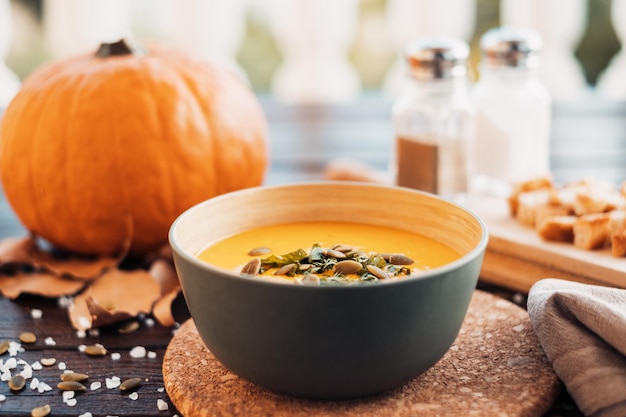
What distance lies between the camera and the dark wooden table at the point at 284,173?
103cm

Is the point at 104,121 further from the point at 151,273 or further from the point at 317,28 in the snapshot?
the point at 317,28

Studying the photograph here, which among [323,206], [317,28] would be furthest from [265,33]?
[323,206]

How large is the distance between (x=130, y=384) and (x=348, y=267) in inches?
12.7

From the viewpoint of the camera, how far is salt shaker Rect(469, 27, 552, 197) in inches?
67.0

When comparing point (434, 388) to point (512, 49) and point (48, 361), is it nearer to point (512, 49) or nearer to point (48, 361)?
point (48, 361)

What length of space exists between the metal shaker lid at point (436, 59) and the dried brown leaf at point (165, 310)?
2.23 feet

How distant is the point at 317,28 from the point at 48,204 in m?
1.42

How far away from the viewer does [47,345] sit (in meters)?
1.19

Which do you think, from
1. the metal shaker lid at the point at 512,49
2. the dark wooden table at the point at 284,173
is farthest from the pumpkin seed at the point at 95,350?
the metal shaker lid at the point at 512,49

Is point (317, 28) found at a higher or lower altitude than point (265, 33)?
higher

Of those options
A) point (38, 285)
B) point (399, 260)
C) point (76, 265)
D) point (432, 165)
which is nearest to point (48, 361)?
point (38, 285)

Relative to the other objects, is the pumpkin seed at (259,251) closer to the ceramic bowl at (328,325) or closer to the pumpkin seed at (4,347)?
the ceramic bowl at (328,325)

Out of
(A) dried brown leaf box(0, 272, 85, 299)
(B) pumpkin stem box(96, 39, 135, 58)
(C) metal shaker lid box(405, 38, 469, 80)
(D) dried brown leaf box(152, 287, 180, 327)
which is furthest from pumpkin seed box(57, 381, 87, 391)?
(C) metal shaker lid box(405, 38, 469, 80)

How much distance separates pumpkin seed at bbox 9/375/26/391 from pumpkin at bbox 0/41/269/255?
1.50 ft
